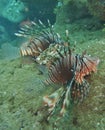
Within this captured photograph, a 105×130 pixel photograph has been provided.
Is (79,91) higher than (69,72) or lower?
lower

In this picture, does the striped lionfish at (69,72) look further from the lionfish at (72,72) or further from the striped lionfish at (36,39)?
the striped lionfish at (36,39)

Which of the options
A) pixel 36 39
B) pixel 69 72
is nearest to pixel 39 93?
pixel 69 72

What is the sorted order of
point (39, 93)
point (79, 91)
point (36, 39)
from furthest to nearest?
point (36, 39), point (39, 93), point (79, 91)

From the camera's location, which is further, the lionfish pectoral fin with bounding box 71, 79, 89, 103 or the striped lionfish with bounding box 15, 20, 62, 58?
the striped lionfish with bounding box 15, 20, 62, 58

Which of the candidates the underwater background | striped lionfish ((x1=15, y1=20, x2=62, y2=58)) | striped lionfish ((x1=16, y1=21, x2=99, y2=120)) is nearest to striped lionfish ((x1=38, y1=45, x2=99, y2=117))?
striped lionfish ((x1=16, y1=21, x2=99, y2=120))

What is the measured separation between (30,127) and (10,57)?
2249mm

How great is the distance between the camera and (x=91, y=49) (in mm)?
3750

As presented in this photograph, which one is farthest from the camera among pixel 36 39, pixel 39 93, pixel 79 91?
pixel 36 39

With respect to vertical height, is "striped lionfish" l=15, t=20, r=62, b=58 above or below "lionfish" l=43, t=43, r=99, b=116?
above

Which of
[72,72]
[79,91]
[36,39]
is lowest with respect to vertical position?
[79,91]

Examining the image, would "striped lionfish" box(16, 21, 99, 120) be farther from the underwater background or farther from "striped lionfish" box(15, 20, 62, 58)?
"striped lionfish" box(15, 20, 62, 58)

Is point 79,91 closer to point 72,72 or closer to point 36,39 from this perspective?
point 72,72

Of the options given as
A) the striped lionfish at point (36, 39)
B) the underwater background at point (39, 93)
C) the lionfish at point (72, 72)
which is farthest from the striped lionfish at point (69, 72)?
the striped lionfish at point (36, 39)

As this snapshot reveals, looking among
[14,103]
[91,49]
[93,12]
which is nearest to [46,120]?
[14,103]
